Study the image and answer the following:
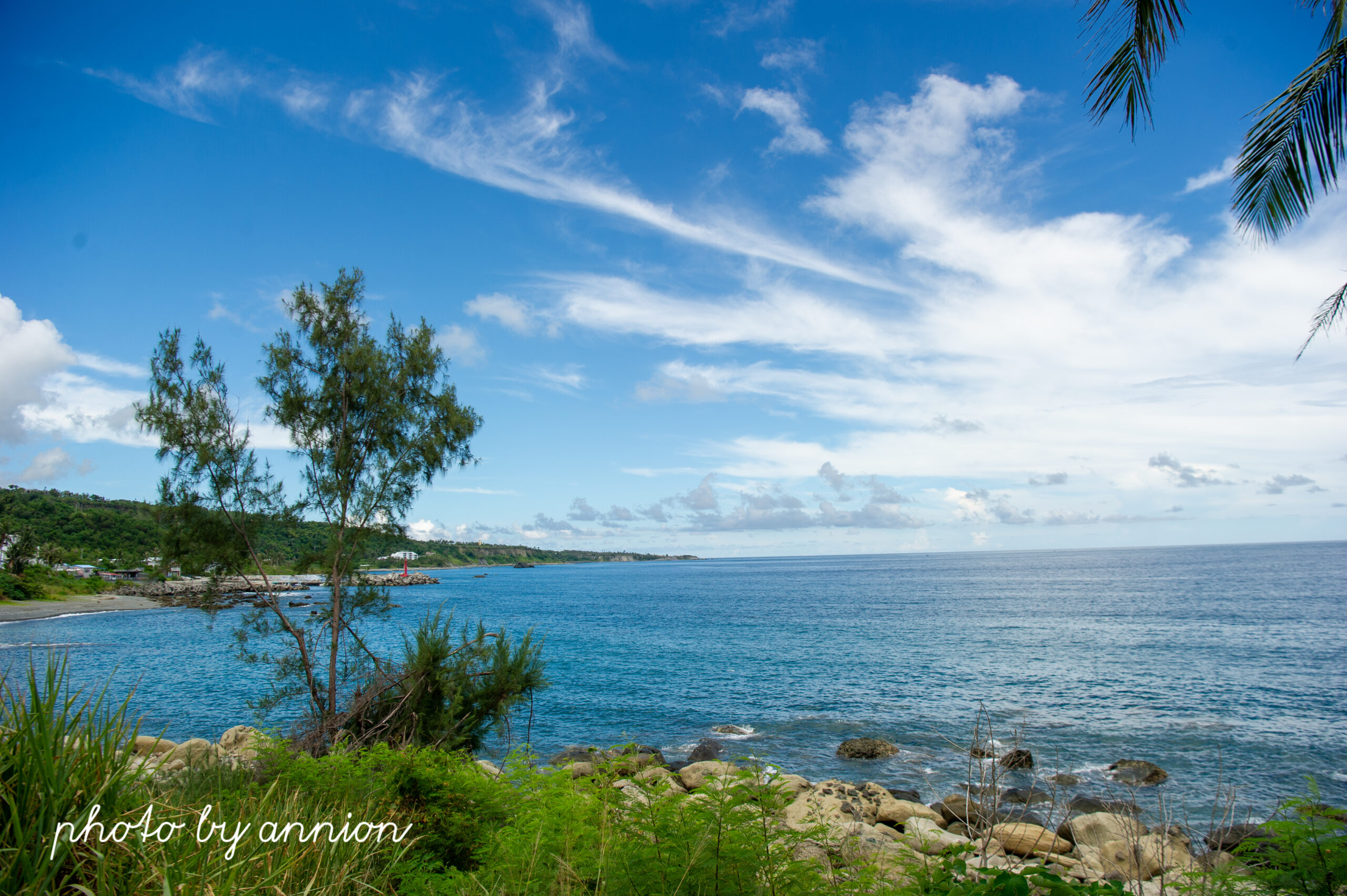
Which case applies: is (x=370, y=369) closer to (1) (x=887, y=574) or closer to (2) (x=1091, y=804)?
(2) (x=1091, y=804)

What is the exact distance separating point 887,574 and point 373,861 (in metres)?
159

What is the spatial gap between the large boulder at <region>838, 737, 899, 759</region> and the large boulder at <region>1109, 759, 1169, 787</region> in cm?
601

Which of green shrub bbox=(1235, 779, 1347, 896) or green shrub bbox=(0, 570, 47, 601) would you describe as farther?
green shrub bbox=(0, 570, 47, 601)

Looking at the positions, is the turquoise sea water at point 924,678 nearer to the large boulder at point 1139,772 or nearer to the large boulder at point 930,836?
the large boulder at point 1139,772

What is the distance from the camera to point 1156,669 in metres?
33.6

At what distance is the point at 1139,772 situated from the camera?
1866cm

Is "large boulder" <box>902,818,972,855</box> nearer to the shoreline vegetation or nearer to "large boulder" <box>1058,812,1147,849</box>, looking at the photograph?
"large boulder" <box>1058,812,1147,849</box>

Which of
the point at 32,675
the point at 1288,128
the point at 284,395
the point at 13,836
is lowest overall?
the point at 13,836

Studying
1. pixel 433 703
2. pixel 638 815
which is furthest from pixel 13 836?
pixel 433 703

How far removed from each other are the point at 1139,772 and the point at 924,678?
48.3 feet

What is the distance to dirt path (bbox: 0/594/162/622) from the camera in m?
57.7

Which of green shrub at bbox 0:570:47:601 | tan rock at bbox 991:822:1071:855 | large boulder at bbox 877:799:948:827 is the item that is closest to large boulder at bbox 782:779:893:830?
large boulder at bbox 877:799:948:827

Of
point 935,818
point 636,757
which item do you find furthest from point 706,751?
point 636,757

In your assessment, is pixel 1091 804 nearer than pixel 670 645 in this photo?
Yes
